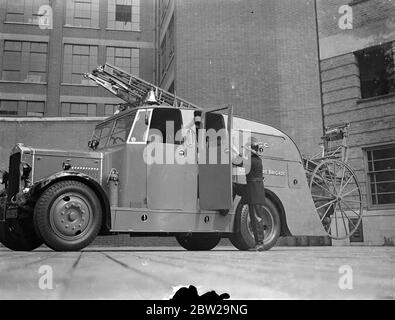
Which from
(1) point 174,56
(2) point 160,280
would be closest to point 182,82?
(1) point 174,56

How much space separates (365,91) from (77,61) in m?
3.02

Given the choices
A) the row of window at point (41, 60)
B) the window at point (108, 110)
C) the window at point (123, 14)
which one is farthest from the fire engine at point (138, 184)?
the window at point (123, 14)

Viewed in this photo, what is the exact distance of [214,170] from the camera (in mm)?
5148

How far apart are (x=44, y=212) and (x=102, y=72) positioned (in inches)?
75.9

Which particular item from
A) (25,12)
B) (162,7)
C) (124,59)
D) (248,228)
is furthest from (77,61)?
(248,228)

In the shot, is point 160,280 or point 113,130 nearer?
point 160,280

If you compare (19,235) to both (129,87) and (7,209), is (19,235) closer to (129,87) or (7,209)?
(7,209)

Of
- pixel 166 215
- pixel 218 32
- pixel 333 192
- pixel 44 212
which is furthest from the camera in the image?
pixel 333 192

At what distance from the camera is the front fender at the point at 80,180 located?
4.57m

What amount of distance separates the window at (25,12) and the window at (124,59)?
1453 mm

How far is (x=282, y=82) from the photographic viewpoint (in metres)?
5.93

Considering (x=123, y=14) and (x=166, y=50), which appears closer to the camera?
(x=123, y=14)

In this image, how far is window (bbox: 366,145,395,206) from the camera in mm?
5383

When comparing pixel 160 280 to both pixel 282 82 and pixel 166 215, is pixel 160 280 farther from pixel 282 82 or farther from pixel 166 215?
pixel 282 82
